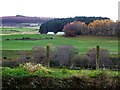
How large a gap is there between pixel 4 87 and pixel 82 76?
1.68m

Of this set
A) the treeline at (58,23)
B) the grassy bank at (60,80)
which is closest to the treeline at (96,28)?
the treeline at (58,23)

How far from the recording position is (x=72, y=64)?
30.7 feet

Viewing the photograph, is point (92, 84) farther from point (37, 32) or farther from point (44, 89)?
point (37, 32)

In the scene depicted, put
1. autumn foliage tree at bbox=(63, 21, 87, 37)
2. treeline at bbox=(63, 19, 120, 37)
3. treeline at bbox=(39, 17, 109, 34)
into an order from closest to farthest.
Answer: treeline at bbox=(63, 19, 120, 37) → autumn foliage tree at bbox=(63, 21, 87, 37) → treeline at bbox=(39, 17, 109, 34)

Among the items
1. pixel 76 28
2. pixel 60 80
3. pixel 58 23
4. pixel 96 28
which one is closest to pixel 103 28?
pixel 96 28

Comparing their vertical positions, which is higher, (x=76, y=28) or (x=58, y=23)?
(x=58, y=23)

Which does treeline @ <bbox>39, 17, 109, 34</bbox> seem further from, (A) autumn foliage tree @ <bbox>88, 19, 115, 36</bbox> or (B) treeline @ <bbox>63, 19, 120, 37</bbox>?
(A) autumn foliage tree @ <bbox>88, 19, 115, 36</bbox>

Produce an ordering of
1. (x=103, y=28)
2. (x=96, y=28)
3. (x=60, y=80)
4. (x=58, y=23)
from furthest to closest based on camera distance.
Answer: (x=58, y=23)
(x=96, y=28)
(x=103, y=28)
(x=60, y=80)

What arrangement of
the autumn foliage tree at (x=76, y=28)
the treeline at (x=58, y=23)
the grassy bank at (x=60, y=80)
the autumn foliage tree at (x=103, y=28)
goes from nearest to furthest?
1. the grassy bank at (x=60, y=80)
2. the autumn foliage tree at (x=103, y=28)
3. the autumn foliage tree at (x=76, y=28)
4. the treeline at (x=58, y=23)

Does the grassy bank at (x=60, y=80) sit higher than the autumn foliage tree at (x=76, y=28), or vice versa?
the autumn foliage tree at (x=76, y=28)

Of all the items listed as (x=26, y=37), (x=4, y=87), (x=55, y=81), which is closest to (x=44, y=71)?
(x=55, y=81)

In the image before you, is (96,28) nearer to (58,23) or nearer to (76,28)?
(76,28)

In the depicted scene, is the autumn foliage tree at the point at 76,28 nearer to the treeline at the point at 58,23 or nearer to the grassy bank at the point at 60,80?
the treeline at the point at 58,23

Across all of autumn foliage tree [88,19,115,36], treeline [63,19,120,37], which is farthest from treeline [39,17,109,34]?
autumn foliage tree [88,19,115,36]
